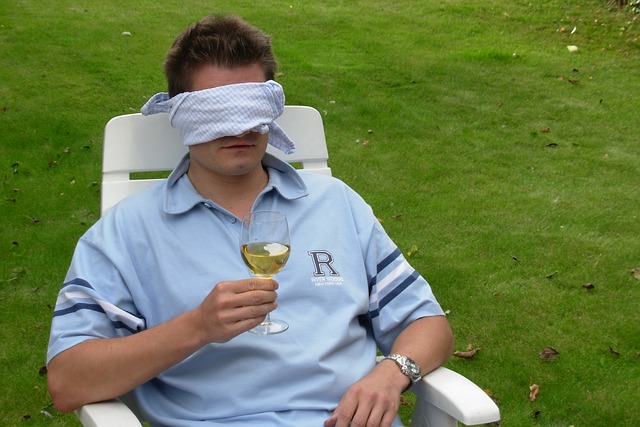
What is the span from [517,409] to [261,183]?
6.56 feet

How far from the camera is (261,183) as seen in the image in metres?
3.10

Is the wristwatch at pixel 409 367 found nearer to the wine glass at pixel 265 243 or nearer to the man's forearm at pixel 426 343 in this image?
the man's forearm at pixel 426 343

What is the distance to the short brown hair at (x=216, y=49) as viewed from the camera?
2922mm

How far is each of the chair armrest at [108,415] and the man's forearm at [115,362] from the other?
0.02 m

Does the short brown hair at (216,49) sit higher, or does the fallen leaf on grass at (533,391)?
the short brown hair at (216,49)

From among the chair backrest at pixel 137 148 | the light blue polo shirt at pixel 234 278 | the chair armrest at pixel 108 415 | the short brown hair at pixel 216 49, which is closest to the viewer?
the chair armrest at pixel 108 415

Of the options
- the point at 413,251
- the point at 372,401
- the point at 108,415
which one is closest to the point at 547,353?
the point at 413,251

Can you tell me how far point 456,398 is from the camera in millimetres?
2588

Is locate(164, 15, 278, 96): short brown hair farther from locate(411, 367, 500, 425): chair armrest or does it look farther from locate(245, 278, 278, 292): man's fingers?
locate(411, 367, 500, 425): chair armrest

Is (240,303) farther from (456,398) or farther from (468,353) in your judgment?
(468,353)

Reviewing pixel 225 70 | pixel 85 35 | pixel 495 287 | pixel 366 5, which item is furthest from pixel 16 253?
pixel 366 5

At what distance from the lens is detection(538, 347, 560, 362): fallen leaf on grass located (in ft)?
15.7

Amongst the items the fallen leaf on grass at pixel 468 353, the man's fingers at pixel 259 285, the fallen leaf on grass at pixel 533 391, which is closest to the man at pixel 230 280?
the man's fingers at pixel 259 285

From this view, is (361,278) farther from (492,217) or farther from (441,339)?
(492,217)
